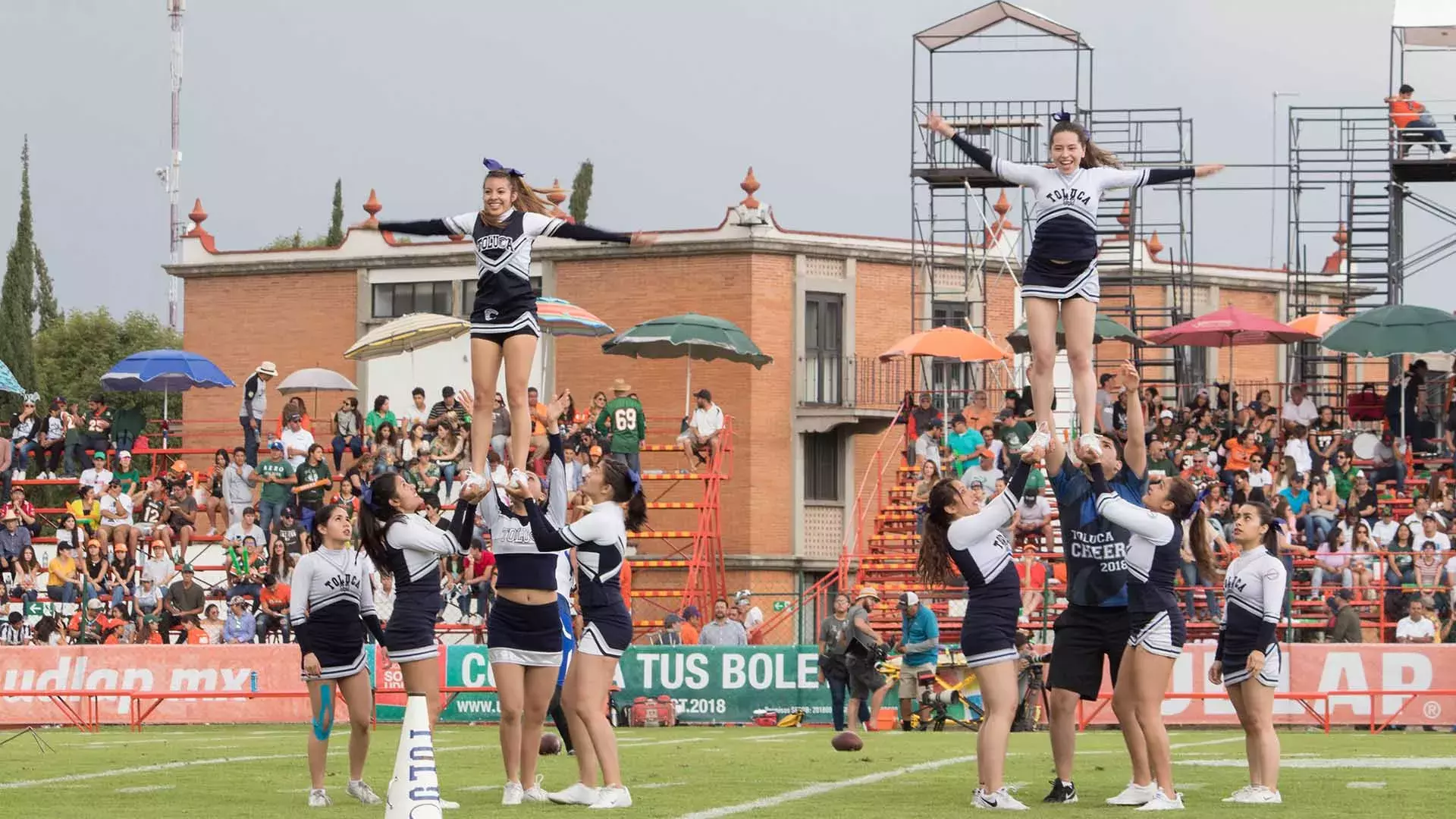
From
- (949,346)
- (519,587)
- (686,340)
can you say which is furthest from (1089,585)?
(686,340)

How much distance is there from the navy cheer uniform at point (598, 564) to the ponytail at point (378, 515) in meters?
0.98

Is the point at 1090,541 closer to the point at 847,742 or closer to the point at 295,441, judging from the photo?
the point at 847,742

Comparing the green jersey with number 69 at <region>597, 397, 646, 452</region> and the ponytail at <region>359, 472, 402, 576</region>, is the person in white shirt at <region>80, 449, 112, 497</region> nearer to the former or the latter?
the green jersey with number 69 at <region>597, 397, 646, 452</region>

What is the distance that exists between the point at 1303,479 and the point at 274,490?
1473 centimetres

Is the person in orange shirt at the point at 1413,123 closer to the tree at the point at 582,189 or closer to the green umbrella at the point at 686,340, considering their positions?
the green umbrella at the point at 686,340

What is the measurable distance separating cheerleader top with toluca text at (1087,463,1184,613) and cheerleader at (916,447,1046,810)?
0.41 m

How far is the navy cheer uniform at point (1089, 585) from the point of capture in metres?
11.4

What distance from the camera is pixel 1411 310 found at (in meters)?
27.8

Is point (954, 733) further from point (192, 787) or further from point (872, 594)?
point (192, 787)

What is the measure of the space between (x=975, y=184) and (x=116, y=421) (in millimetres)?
16024

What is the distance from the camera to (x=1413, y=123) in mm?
34438

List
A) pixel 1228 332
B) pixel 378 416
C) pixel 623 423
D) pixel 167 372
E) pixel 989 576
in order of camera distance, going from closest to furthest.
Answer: pixel 989 576
pixel 1228 332
pixel 623 423
pixel 378 416
pixel 167 372

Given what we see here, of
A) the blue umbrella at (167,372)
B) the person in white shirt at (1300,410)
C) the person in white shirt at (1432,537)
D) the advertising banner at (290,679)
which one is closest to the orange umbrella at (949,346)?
the person in white shirt at (1300,410)

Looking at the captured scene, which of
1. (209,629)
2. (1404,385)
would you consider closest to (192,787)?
(209,629)
